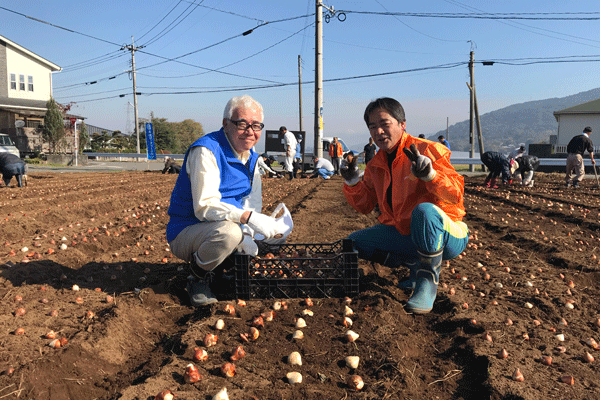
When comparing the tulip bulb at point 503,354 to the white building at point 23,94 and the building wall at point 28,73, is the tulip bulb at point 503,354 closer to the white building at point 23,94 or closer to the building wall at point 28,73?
the white building at point 23,94

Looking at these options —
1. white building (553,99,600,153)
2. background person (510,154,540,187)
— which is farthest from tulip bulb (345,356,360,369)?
white building (553,99,600,153)

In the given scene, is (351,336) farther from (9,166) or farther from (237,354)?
(9,166)

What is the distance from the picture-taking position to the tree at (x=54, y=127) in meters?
27.5

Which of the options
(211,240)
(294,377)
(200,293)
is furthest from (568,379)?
(200,293)

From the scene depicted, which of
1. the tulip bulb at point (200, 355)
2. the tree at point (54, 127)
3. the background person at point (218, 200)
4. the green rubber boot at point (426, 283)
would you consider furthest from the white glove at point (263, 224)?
the tree at point (54, 127)

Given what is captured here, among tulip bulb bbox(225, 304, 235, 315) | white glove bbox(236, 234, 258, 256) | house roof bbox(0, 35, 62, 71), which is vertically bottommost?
tulip bulb bbox(225, 304, 235, 315)

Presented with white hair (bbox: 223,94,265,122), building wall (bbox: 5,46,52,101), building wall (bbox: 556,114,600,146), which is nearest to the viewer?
white hair (bbox: 223,94,265,122)

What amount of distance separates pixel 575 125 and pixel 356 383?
40.8 metres

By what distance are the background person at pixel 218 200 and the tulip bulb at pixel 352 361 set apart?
108 centimetres

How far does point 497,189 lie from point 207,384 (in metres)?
12.1

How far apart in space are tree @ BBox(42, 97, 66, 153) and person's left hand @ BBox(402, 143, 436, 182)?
97.5 feet

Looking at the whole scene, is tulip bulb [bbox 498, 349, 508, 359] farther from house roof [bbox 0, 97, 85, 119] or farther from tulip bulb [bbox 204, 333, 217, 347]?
house roof [bbox 0, 97, 85, 119]

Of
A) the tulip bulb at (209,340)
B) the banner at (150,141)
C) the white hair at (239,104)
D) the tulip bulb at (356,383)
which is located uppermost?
the banner at (150,141)

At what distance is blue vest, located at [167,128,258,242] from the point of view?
3.13 meters
